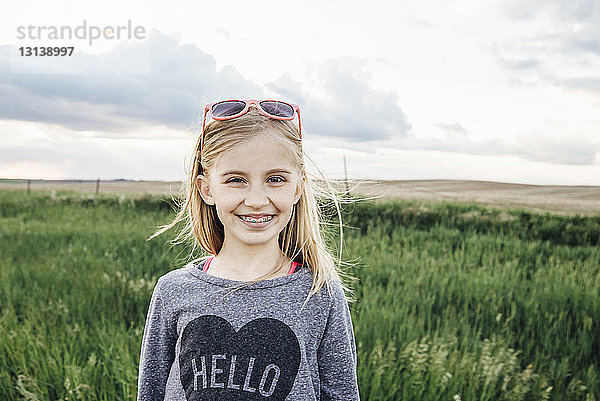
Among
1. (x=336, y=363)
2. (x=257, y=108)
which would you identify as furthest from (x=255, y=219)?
(x=336, y=363)

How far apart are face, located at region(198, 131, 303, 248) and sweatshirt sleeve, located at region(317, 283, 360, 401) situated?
389 millimetres

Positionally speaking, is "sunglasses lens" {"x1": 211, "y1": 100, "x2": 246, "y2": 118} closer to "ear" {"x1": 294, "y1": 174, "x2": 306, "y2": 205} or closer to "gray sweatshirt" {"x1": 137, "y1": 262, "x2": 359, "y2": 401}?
"ear" {"x1": 294, "y1": 174, "x2": 306, "y2": 205}

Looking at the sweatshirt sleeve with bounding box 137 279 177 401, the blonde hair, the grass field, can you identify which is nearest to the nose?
the blonde hair

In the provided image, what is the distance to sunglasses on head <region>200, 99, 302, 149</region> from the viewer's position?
206 cm

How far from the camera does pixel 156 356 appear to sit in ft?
6.99

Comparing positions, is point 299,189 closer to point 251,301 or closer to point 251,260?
point 251,260

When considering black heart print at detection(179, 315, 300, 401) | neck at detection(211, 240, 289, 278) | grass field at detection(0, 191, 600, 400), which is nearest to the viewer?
black heart print at detection(179, 315, 300, 401)

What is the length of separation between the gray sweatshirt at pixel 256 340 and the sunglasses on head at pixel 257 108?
0.58 meters

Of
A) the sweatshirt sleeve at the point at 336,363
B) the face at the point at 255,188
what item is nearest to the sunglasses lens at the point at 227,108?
the face at the point at 255,188

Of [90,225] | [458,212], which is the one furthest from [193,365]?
[458,212]

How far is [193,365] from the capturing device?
1.96m

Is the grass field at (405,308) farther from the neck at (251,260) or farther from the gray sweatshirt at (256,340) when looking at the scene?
the neck at (251,260)

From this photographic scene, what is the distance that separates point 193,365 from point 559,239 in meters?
8.49

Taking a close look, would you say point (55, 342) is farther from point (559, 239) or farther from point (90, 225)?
point (559, 239)
